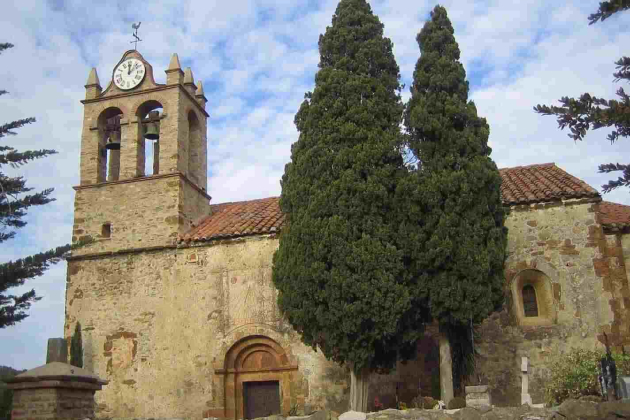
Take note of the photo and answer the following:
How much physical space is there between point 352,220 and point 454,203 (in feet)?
6.69

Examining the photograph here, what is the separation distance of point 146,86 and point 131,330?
6.93 meters

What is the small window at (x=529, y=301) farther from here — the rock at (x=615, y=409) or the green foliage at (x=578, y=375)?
the rock at (x=615, y=409)

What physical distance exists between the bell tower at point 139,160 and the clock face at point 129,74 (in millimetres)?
29

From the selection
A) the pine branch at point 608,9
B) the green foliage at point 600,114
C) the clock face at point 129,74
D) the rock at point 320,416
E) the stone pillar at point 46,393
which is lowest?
the rock at point 320,416

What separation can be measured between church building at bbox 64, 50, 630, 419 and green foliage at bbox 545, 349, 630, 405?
77 centimetres

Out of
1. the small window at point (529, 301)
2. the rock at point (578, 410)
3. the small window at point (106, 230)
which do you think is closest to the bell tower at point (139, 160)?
the small window at point (106, 230)

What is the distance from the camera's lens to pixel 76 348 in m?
17.0

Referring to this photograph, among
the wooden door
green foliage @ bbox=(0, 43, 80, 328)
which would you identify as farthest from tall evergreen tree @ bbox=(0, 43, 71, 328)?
the wooden door

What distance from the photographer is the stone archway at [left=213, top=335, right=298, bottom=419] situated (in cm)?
1611

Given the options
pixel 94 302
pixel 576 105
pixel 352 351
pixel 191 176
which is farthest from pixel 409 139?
pixel 94 302

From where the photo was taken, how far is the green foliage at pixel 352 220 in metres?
13.1

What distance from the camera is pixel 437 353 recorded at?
1520cm

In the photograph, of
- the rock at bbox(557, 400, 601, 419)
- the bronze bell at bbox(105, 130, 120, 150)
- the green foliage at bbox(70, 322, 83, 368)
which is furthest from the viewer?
the bronze bell at bbox(105, 130, 120, 150)

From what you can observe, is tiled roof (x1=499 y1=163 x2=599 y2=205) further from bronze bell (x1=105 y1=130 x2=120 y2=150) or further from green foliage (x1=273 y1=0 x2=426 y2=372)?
bronze bell (x1=105 y1=130 x2=120 y2=150)
